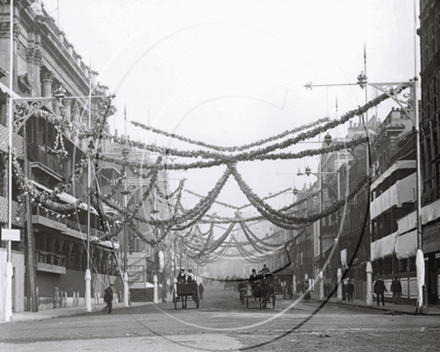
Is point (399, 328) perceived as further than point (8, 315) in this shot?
No

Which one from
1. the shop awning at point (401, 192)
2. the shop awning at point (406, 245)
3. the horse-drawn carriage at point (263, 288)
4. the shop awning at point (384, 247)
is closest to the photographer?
the horse-drawn carriage at point (263, 288)

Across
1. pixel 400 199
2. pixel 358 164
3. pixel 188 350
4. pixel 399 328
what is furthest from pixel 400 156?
pixel 188 350

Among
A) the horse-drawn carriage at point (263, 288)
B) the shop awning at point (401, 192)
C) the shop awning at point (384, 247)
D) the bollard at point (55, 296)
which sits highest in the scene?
the shop awning at point (401, 192)

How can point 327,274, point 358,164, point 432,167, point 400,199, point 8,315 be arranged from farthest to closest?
point 327,274 → point 358,164 → point 400,199 → point 432,167 → point 8,315

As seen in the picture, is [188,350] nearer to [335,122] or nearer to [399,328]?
[399,328]

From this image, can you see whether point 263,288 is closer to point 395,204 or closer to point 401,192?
point 401,192

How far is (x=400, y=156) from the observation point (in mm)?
51125

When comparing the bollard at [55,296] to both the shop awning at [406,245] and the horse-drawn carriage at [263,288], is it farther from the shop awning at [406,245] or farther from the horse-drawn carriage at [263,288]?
the shop awning at [406,245]

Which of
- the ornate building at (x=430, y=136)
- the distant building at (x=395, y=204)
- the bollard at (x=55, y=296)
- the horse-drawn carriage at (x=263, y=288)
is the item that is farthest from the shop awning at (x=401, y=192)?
the bollard at (x=55, y=296)

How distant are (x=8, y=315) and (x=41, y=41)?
74.0 ft

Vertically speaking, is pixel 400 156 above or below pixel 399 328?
above

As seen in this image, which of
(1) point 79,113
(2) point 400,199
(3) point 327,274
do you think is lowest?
(3) point 327,274

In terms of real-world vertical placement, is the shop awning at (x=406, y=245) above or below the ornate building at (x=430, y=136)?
below

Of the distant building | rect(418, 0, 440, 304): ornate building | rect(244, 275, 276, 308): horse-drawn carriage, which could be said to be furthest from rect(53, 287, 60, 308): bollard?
rect(418, 0, 440, 304): ornate building
